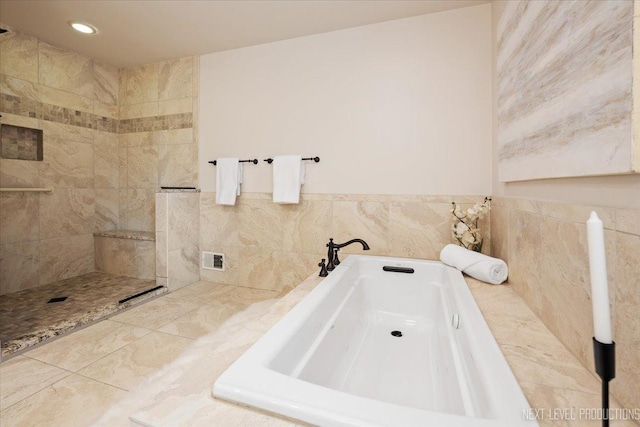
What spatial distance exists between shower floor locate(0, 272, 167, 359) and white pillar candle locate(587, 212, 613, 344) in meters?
2.42

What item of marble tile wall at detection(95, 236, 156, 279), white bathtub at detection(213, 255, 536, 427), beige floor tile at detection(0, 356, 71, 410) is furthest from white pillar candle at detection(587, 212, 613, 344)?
marble tile wall at detection(95, 236, 156, 279)

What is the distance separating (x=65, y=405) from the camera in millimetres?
1222

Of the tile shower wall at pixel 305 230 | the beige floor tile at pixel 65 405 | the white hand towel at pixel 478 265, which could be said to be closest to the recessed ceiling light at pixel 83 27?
the tile shower wall at pixel 305 230

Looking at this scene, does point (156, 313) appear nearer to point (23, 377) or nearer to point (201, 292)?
point (201, 292)

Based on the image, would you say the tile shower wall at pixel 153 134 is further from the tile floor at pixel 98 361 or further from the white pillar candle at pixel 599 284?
the white pillar candle at pixel 599 284

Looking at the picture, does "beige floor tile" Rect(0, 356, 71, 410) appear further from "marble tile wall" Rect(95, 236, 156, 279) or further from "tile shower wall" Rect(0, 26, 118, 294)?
"tile shower wall" Rect(0, 26, 118, 294)

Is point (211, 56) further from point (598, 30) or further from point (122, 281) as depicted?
point (598, 30)

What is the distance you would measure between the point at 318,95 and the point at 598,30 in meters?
1.83

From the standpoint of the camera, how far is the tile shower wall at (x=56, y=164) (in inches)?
92.8

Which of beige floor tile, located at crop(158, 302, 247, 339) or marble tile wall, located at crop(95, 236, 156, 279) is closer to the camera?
beige floor tile, located at crop(158, 302, 247, 339)

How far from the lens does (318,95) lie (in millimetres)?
2324

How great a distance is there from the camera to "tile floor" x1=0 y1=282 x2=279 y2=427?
3.95 feet

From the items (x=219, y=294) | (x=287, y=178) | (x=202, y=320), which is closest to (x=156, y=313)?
(x=202, y=320)

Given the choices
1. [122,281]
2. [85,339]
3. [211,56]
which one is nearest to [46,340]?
[85,339]
